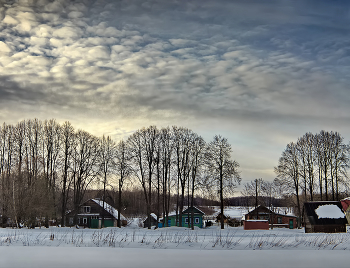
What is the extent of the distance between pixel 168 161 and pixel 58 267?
35.4 metres

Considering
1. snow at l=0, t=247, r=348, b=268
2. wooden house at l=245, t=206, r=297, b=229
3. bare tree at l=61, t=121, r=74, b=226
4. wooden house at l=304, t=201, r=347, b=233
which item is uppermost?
bare tree at l=61, t=121, r=74, b=226

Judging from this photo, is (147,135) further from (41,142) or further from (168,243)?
(168,243)

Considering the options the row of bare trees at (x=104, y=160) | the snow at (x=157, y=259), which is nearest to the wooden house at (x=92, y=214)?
the row of bare trees at (x=104, y=160)

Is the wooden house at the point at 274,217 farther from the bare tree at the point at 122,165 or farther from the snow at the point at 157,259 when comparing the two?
the snow at the point at 157,259

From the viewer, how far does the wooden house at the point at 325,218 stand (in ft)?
124

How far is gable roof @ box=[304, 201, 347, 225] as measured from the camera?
3828cm

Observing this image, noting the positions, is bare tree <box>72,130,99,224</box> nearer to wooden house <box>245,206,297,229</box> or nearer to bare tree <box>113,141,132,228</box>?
bare tree <box>113,141,132,228</box>

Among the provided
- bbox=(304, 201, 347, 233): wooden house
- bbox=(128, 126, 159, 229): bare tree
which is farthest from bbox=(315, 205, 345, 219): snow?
bbox=(128, 126, 159, 229): bare tree

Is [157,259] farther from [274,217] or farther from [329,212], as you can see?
[274,217]

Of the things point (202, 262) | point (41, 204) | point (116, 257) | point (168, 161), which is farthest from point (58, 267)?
point (168, 161)

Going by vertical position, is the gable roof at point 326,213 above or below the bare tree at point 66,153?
below

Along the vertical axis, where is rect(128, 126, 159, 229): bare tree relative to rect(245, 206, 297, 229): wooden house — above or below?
above

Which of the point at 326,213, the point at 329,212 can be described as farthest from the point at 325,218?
the point at 329,212

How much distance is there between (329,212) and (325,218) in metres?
0.83
